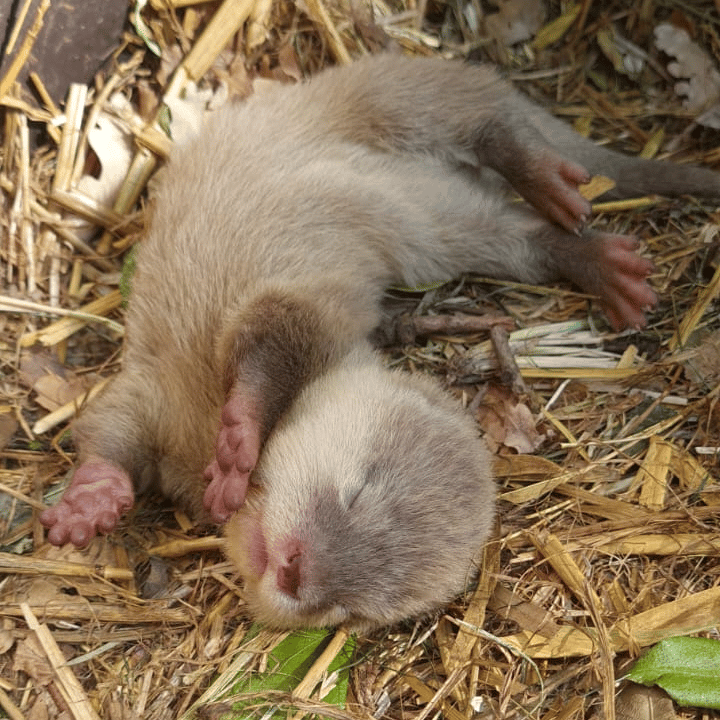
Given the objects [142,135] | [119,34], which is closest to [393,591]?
[142,135]

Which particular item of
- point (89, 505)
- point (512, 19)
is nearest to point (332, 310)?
point (89, 505)

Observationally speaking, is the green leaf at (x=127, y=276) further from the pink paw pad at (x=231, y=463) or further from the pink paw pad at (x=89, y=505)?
the pink paw pad at (x=231, y=463)

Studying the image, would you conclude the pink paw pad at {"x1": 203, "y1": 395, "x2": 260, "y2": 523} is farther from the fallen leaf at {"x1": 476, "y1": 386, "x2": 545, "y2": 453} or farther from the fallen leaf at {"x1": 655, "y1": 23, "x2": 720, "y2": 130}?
the fallen leaf at {"x1": 655, "y1": 23, "x2": 720, "y2": 130}

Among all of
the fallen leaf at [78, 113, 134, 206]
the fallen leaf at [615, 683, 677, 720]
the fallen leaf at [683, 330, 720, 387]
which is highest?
the fallen leaf at [78, 113, 134, 206]

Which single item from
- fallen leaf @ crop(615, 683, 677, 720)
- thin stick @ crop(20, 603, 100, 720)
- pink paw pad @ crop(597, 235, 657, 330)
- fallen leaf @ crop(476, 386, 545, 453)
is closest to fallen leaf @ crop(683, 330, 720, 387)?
pink paw pad @ crop(597, 235, 657, 330)

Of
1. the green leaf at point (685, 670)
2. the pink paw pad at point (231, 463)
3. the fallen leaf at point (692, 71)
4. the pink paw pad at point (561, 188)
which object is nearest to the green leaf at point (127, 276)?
the pink paw pad at point (231, 463)

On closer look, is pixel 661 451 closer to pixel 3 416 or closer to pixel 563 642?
pixel 563 642
